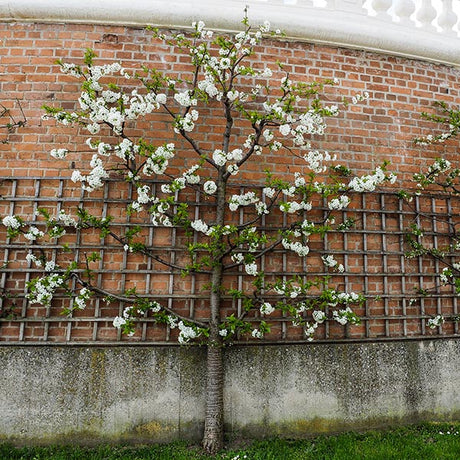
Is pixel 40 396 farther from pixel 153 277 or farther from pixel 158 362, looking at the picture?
pixel 153 277

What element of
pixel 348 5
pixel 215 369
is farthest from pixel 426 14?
pixel 215 369

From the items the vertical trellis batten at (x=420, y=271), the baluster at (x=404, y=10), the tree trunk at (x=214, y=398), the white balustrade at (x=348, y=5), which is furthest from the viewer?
the baluster at (x=404, y=10)

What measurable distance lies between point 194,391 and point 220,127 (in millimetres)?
2458

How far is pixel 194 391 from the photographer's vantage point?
10.6 ft

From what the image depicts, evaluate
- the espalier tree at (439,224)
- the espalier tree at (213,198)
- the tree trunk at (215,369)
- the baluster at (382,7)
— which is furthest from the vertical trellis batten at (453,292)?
the tree trunk at (215,369)

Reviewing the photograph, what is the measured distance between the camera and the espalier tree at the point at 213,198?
3.07 m

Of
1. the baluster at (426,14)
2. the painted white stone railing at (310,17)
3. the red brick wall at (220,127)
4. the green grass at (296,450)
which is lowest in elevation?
the green grass at (296,450)

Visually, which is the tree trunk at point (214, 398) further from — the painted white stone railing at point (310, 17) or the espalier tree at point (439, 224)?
the painted white stone railing at point (310, 17)

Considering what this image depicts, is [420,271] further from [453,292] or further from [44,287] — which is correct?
[44,287]

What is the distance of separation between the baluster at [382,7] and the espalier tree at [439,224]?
113 centimetres

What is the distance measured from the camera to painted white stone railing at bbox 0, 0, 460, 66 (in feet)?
11.8

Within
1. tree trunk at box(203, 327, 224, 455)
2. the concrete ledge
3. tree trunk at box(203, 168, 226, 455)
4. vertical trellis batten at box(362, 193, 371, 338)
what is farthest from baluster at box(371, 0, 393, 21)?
tree trunk at box(203, 327, 224, 455)

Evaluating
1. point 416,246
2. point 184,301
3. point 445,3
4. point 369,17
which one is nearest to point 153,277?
point 184,301

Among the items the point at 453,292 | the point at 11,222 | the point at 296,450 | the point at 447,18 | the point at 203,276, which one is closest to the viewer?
the point at 296,450
